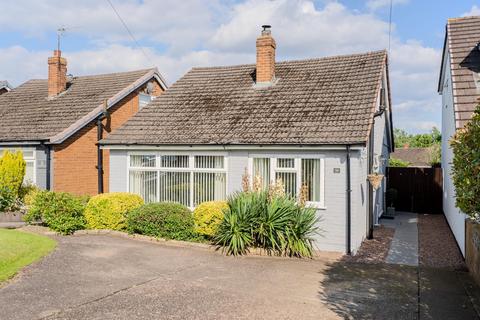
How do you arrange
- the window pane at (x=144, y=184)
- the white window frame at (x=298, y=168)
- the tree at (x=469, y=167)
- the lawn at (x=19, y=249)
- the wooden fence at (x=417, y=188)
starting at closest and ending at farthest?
the tree at (x=469, y=167) < the lawn at (x=19, y=249) < the white window frame at (x=298, y=168) < the window pane at (x=144, y=184) < the wooden fence at (x=417, y=188)

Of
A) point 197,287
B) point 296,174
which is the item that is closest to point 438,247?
point 296,174

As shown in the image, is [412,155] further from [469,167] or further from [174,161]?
[469,167]

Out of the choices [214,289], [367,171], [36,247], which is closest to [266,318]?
[214,289]

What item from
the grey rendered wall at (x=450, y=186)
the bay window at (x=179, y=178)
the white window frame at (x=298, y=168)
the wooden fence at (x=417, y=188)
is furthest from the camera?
the wooden fence at (x=417, y=188)

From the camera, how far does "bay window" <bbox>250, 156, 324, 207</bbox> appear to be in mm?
12195

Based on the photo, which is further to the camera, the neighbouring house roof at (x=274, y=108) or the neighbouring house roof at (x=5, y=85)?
the neighbouring house roof at (x=5, y=85)

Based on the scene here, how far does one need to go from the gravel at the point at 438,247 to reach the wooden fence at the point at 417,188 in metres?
3.41

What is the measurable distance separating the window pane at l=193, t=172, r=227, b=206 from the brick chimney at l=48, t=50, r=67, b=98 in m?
10.8

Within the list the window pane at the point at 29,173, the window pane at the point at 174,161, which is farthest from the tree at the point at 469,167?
the window pane at the point at 29,173

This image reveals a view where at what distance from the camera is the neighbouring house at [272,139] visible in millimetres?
11961

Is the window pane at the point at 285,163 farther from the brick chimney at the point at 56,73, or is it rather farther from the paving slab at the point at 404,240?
the brick chimney at the point at 56,73

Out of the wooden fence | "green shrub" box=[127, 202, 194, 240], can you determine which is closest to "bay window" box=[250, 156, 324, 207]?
"green shrub" box=[127, 202, 194, 240]

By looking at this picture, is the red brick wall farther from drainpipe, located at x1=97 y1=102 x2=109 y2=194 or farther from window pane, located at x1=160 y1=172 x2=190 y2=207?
window pane, located at x1=160 y1=172 x2=190 y2=207

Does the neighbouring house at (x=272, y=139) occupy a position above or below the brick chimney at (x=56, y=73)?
below
